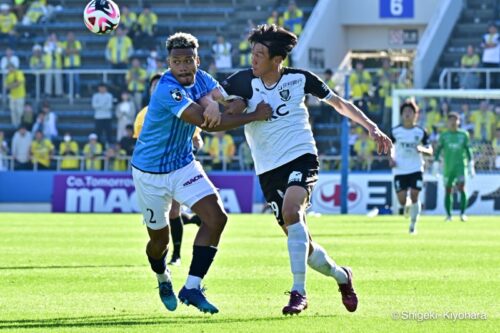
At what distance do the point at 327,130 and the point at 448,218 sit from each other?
9.18 metres

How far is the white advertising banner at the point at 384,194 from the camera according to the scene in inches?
1324

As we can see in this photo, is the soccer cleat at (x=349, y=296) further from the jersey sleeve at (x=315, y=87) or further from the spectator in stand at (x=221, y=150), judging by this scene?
the spectator in stand at (x=221, y=150)

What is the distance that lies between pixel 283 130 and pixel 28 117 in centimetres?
2903

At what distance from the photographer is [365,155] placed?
34812 mm

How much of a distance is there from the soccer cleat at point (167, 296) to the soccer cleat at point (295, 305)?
111cm

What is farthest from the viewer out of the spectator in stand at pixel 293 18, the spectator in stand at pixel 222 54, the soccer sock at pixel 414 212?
the spectator in stand at pixel 293 18

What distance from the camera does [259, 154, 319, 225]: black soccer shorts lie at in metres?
10.6

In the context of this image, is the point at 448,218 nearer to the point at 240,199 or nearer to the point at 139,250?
the point at 240,199

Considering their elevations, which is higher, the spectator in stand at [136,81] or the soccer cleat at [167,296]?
the spectator in stand at [136,81]

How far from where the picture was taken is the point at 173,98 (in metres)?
10.3

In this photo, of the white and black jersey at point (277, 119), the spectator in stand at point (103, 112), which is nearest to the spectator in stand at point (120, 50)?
the spectator in stand at point (103, 112)

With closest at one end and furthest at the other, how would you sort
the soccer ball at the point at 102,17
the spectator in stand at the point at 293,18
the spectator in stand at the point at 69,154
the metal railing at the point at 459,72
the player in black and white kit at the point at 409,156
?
the soccer ball at the point at 102,17 → the player in black and white kit at the point at 409,156 → the metal railing at the point at 459,72 → the spectator in stand at the point at 69,154 → the spectator in stand at the point at 293,18

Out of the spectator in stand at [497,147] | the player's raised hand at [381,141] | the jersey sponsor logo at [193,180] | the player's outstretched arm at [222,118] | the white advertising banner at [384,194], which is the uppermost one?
the player's outstretched arm at [222,118]

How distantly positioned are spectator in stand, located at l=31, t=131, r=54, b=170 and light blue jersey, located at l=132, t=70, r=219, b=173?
2688 centimetres
